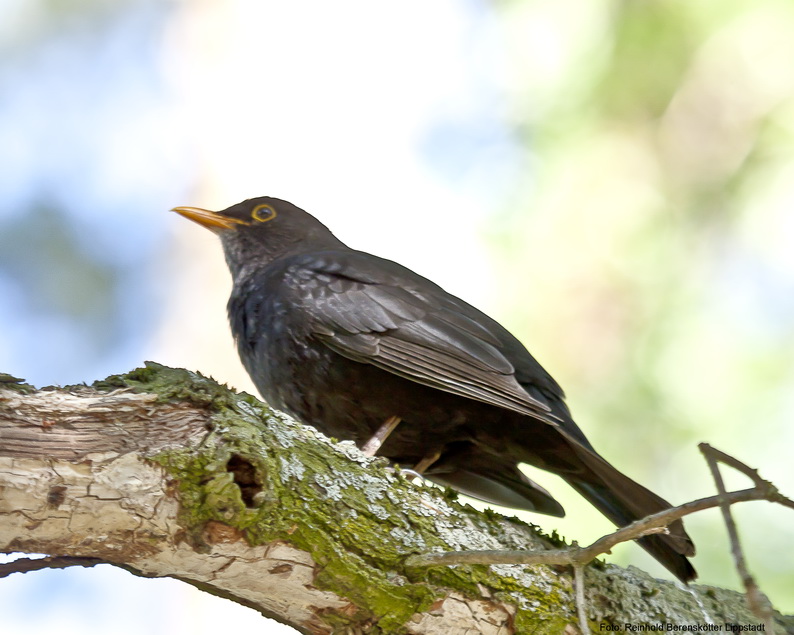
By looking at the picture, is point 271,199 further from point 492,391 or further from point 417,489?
point 417,489

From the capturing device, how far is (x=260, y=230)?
5809 millimetres

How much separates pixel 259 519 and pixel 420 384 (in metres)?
1.51

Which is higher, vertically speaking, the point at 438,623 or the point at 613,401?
the point at 613,401

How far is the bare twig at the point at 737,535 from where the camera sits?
2152 mm

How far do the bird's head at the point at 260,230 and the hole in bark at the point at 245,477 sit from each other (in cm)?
278

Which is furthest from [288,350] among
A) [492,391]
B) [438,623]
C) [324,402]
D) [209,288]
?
[209,288]

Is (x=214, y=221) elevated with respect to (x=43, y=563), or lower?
elevated

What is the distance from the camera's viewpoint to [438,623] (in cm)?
312

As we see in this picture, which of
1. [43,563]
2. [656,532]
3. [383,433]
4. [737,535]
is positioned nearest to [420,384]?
[383,433]

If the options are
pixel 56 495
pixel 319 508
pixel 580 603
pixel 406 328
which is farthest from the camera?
pixel 406 328

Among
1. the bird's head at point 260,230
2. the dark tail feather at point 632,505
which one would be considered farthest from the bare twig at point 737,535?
the bird's head at point 260,230

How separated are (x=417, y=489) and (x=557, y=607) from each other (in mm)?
628

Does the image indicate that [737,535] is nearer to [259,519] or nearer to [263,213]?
[259,519]

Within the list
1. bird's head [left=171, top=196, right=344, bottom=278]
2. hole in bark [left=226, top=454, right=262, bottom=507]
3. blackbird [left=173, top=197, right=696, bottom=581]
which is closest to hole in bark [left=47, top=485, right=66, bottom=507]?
hole in bark [left=226, top=454, right=262, bottom=507]
